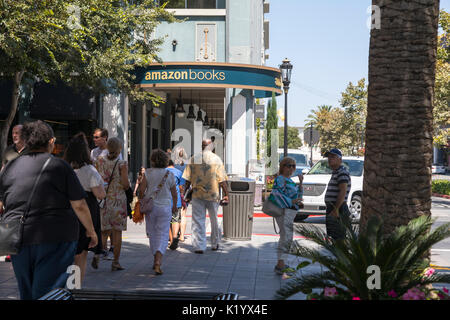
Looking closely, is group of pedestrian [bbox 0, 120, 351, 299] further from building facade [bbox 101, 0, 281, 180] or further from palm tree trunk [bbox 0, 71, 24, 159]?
building facade [bbox 101, 0, 281, 180]

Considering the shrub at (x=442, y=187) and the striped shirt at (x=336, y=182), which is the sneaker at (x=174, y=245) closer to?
the striped shirt at (x=336, y=182)

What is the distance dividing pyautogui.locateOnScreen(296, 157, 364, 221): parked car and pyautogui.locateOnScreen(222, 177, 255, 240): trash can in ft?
12.1

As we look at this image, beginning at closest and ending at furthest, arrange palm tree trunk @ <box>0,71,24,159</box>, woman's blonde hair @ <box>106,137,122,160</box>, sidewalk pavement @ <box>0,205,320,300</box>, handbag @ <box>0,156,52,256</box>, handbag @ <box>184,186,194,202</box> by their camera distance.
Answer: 1. handbag @ <box>0,156,52,256</box>
2. sidewalk pavement @ <box>0,205,320,300</box>
3. woman's blonde hair @ <box>106,137,122,160</box>
4. handbag @ <box>184,186,194,202</box>
5. palm tree trunk @ <box>0,71,24,159</box>

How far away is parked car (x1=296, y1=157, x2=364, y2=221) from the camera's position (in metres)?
14.4

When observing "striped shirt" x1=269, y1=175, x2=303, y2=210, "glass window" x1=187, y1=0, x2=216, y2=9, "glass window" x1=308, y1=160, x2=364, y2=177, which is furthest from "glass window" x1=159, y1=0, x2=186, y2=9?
"striped shirt" x1=269, y1=175, x2=303, y2=210

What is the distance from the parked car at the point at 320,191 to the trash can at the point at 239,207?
12.1 ft

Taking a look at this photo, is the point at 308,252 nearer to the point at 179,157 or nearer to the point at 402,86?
the point at 402,86

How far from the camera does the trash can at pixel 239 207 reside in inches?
425

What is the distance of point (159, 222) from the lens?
7723 mm

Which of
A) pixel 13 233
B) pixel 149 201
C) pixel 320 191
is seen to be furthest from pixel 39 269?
pixel 320 191

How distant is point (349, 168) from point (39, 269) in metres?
12.6

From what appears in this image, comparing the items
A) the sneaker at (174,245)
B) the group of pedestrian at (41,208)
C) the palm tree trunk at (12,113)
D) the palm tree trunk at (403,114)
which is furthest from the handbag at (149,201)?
the palm tree trunk at (12,113)

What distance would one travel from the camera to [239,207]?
10.8 meters
